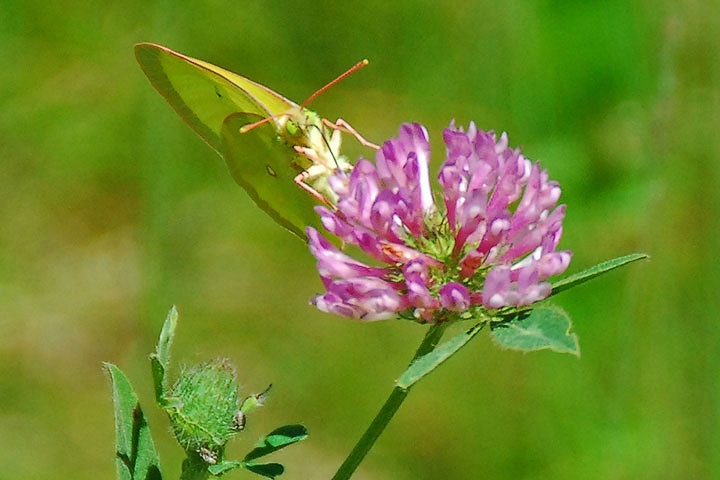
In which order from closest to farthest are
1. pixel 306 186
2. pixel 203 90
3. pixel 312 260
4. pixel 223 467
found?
1. pixel 223 467
2. pixel 306 186
3. pixel 203 90
4. pixel 312 260

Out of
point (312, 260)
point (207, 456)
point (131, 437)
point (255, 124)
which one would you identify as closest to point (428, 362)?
point (207, 456)

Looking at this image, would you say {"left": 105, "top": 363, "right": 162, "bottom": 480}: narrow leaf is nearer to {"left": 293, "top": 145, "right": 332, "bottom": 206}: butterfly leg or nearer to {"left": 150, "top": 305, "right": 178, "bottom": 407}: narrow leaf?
{"left": 150, "top": 305, "right": 178, "bottom": 407}: narrow leaf

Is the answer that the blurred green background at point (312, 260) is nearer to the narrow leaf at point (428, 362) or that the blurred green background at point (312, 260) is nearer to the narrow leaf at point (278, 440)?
the narrow leaf at point (278, 440)

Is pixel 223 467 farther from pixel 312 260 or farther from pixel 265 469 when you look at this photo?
pixel 312 260

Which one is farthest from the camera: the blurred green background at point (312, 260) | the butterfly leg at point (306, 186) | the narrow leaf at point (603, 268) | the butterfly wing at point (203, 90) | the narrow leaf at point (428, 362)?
the blurred green background at point (312, 260)

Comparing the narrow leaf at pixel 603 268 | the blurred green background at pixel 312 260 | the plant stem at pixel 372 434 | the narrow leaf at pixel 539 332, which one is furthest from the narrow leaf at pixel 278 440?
the blurred green background at pixel 312 260
